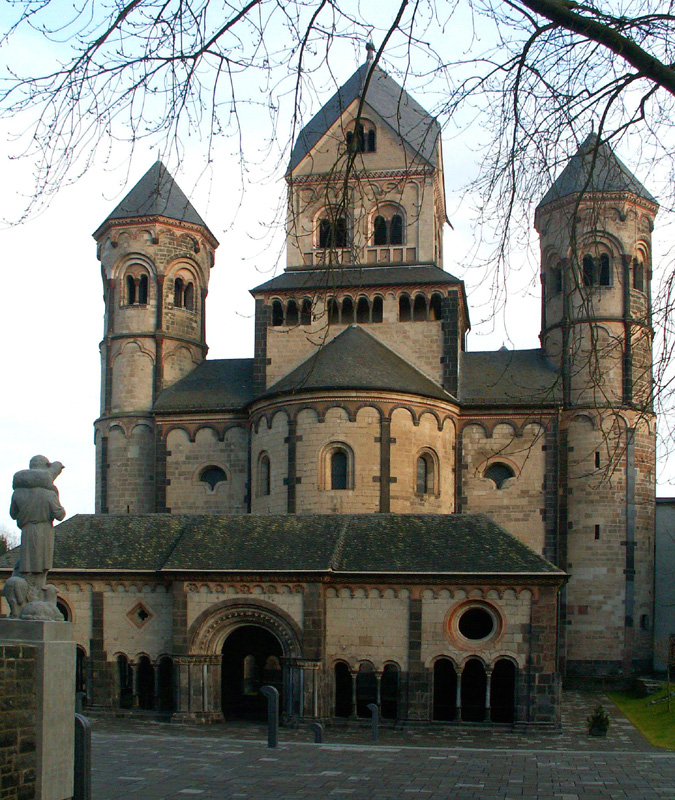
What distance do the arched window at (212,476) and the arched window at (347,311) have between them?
8.02 metres

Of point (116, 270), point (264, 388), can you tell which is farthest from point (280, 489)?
point (116, 270)

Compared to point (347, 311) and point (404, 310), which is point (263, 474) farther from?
point (404, 310)

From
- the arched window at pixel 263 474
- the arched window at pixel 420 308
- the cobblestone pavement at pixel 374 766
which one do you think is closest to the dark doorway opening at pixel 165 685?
the cobblestone pavement at pixel 374 766

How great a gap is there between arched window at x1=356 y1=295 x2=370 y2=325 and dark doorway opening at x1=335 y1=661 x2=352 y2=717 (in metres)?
16.1

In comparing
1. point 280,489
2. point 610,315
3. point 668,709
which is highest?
point 610,315

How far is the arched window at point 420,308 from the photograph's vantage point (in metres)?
43.3

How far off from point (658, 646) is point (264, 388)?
18914 millimetres

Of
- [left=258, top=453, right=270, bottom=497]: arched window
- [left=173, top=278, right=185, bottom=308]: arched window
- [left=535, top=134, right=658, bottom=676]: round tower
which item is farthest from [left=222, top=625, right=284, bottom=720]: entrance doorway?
[left=173, top=278, right=185, bottom=308]: arched window

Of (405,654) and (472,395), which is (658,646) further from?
(405,654)

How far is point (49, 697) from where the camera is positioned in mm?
15102

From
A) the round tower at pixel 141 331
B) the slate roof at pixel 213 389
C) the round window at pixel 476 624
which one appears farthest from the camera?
the round tower at pixel 141 331

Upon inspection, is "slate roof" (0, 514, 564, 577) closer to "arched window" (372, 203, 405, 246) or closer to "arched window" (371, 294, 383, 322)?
"arched window" (371, 294, 383, 322)

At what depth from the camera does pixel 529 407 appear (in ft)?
136

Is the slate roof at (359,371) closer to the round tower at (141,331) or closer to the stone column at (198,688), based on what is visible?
the round tower at (141,331)
